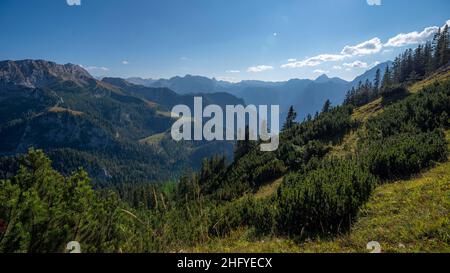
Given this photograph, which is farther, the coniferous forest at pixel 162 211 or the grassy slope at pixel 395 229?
the grassy slope at pixel 395 229

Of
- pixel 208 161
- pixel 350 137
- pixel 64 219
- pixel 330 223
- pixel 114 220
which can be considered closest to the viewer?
pixel 64 219

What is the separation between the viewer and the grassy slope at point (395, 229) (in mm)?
6215

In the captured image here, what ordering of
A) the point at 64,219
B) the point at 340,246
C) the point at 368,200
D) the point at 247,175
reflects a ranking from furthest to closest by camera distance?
the point at 247,175 < the point at 368,200 < the point at 340,246 < the point at 64,219

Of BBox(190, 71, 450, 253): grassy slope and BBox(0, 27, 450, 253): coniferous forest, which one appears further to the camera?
BBox(190, 71, 450, 253): grassy slope

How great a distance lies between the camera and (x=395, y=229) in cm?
706

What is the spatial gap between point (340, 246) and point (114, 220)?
5.79 m

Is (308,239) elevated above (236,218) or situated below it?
above

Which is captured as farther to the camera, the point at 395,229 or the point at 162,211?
the point at 162,211

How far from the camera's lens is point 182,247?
708 centimetres

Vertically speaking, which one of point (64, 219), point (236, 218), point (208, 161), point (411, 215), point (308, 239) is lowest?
point (208, 161)

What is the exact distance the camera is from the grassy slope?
621 cm

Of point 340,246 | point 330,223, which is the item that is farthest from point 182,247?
point 330,223

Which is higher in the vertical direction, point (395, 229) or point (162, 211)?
point (162, 211)
